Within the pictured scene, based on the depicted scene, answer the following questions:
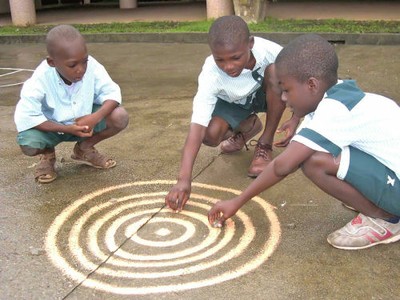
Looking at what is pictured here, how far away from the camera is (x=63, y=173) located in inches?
128

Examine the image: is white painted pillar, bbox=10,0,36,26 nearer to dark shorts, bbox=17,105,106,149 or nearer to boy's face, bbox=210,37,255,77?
dark shorts, bbox=17,105,106,149

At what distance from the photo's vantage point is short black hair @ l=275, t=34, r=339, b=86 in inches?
85.0

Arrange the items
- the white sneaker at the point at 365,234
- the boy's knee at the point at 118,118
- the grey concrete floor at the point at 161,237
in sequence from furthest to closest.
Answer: the boy's knee at the point at 118,118, the white sneaker at the point at 365,234, the grey concrete floor at the point at 161,237

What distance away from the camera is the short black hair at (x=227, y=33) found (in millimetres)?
2586

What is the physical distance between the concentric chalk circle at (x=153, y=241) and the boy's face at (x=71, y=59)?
26.8 inches

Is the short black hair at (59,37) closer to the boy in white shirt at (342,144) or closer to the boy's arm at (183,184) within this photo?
the boy's arm at (183,184)

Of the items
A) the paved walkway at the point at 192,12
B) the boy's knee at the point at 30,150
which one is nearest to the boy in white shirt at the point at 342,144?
the boy's knee at the point at 30,150

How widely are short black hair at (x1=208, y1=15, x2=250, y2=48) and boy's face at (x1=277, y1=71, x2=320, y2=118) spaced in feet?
1.46

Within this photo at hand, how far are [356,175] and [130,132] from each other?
7.07 feet

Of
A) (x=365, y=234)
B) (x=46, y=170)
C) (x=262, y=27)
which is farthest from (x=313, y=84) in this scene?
(x=262, y=27)

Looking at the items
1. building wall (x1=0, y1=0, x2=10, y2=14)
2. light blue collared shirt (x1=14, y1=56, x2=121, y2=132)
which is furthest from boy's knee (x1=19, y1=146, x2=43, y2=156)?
building wall (x1=0, y1=0, x2=10, y2=14)

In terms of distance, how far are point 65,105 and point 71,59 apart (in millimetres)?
328

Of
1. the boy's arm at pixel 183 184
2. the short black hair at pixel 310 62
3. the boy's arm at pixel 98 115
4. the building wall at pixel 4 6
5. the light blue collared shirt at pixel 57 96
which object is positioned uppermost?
the short black hair at pixel 310 62

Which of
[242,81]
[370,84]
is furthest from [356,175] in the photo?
[370,84]
